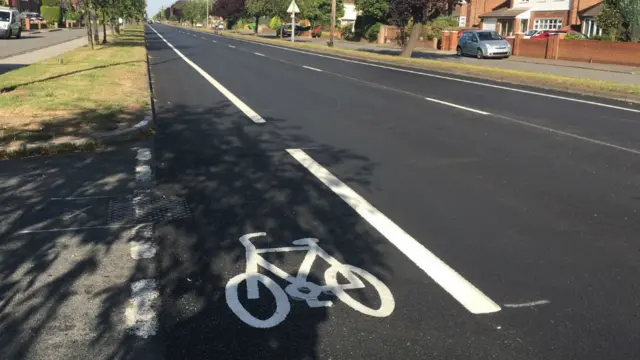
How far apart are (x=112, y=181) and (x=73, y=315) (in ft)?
10.0

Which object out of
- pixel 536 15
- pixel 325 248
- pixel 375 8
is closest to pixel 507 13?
pixel 536 15

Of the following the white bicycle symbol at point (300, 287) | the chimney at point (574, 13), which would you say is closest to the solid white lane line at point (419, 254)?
the white bicycle symbol at point (300, 287)

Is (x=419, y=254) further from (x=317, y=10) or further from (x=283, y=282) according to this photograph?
(x=317, y=10)

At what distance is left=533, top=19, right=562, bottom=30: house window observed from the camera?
49.0 metres

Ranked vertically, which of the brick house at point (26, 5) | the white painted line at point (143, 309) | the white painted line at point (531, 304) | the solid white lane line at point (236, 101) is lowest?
the white painted line at point (143, 309)

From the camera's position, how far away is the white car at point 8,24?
41.2 metres

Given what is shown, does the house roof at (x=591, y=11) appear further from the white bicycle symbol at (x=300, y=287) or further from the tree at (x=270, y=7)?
the white bicycle symbol at (x=300, y=287)

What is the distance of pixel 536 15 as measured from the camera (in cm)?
5038

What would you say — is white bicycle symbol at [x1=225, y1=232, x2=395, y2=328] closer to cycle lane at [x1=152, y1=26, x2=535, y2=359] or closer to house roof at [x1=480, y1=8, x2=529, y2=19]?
cycle lane at [x1=152, y1=26, x2=535, y2=359]

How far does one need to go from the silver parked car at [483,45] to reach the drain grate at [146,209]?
30.8 metres

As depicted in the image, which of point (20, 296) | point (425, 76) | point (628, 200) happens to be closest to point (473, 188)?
point (628, 200)

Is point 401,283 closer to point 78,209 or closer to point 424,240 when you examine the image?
point 424,240

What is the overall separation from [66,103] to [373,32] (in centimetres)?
5100

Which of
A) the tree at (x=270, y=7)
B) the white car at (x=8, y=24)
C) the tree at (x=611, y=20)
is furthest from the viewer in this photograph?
the tree at (x=270, y=7)
